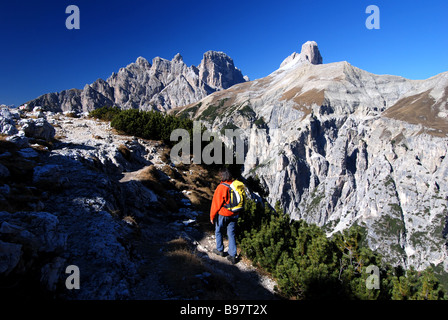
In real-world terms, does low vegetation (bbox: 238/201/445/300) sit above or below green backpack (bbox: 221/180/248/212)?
below

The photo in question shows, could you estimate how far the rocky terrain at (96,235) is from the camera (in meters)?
5.68

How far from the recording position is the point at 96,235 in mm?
8344

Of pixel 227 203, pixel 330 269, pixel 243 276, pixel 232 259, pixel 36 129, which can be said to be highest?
pixel 36 129

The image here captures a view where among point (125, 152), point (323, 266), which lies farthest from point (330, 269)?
point (125, 152)

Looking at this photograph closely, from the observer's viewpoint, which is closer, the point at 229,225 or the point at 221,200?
the point at 221,200

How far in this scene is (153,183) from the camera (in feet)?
57.4

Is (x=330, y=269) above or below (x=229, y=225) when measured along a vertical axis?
below

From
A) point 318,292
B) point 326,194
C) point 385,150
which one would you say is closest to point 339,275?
point 318,292

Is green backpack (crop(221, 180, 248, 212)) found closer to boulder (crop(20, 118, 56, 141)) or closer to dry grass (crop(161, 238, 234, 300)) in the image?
dry grass (crop(161, 238, 234, 300))

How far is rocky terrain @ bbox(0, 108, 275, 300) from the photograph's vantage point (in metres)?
5.68

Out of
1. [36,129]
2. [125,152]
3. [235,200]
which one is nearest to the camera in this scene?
[235,200]

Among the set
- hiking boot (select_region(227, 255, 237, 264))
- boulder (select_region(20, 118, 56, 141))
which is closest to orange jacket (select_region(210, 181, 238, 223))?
hiking boot (select_region(227, 255, 237, 264))

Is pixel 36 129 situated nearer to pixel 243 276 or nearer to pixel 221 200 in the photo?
pixel 221 200

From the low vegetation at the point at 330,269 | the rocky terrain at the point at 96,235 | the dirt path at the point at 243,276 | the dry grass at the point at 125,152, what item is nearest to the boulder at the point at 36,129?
the rocky terrain at the point at 96,235
